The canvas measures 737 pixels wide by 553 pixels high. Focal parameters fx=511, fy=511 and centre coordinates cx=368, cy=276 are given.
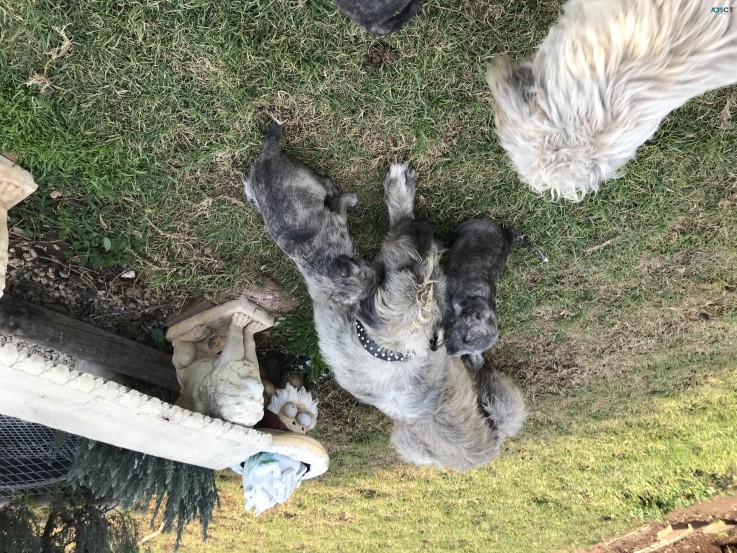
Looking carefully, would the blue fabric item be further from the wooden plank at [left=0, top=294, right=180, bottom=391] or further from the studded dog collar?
the wooden plank at [left=0, top=294, right=180, bottom=391]

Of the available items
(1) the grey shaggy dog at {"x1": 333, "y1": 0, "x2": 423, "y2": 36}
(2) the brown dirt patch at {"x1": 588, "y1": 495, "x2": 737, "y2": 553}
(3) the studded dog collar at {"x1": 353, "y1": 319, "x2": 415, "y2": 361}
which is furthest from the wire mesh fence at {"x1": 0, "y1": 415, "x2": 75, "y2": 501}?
(2) the brown dirt patch at {"x1": 588, "y1": 495, "x2": 737, "y2": 553}

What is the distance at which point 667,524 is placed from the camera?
6027 millimetres

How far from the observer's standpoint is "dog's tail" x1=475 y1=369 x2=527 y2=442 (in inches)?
167

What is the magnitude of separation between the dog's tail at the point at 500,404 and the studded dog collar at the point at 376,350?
117cm

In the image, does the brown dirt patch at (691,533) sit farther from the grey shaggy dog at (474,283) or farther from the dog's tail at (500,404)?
the grey shaggy dog at (474,283)

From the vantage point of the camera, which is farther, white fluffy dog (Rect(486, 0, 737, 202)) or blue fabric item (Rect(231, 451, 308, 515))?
blue fabric item (Rect(231, 451, 308, 515))

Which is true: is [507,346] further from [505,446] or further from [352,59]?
[352,59]

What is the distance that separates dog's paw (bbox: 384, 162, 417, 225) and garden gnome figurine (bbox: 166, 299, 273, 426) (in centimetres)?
143

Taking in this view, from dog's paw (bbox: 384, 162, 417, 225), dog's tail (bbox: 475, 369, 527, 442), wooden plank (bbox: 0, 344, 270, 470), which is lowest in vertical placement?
dog's tail (bbox: 475, 369, 527, 442)

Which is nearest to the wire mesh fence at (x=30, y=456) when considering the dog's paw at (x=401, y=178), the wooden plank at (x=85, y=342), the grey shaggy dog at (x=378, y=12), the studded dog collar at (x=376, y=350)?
the wooden plank at (x=85, y=342)

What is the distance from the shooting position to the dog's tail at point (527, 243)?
164 inches

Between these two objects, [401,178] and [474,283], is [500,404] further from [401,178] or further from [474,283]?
[401,178]

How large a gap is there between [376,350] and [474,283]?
86 centimetres

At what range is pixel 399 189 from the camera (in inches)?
151
